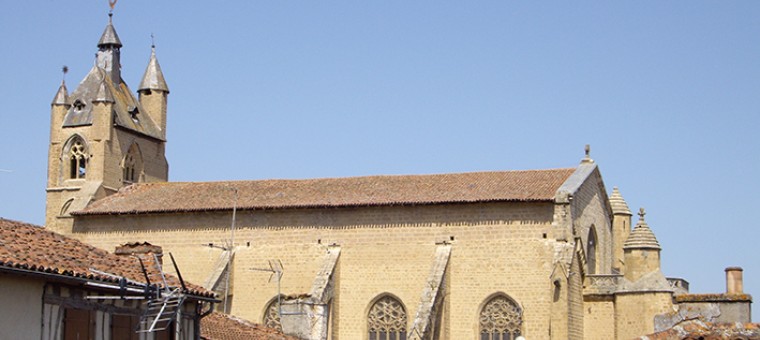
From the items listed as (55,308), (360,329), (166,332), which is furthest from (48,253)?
(360,329)

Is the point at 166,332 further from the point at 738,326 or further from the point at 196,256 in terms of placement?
the point at 196,256

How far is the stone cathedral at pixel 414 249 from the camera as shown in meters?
35.6

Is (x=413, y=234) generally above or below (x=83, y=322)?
above

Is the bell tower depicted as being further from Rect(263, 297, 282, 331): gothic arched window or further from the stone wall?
Rect(263, 297, 282, 331): gothic arched window

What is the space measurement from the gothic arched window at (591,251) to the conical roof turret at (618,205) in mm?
3041

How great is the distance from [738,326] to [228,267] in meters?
27.8

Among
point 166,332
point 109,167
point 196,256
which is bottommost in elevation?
point 166,332

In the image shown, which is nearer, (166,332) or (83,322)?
(83,322)

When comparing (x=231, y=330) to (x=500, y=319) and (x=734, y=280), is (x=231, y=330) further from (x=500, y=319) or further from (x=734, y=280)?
(x=500, y=319)

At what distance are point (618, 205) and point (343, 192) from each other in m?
9.94

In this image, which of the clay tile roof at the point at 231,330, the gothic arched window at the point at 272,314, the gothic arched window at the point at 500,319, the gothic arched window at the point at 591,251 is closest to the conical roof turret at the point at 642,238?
the gothic arched window at the point at 591,251

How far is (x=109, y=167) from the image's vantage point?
153ft

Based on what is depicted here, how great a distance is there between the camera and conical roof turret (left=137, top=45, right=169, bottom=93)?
52281 millimetres

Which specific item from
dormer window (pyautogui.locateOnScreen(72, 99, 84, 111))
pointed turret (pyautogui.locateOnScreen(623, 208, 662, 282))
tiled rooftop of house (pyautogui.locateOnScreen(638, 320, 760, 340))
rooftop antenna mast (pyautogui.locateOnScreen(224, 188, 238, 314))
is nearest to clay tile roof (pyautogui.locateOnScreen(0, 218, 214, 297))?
tiled rooftop of house (pyautogui.locateOnScreen(638, 320, 760, 340))
